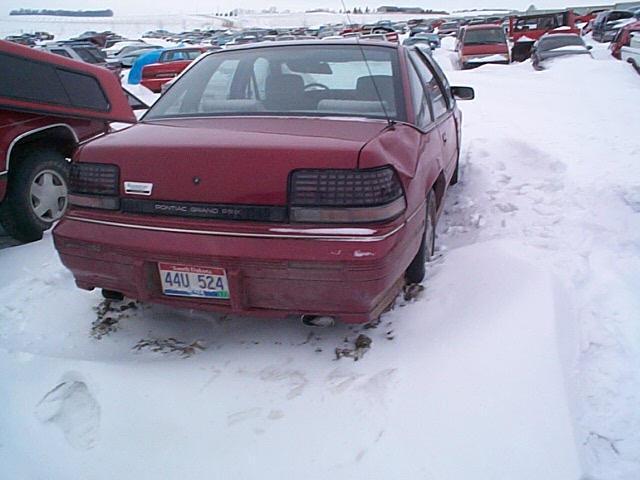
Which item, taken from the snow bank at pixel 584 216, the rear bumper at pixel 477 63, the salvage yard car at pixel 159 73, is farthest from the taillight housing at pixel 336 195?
the rear bumper at pixel 477 63

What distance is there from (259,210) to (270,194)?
8 cm

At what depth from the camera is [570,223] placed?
3578 mm

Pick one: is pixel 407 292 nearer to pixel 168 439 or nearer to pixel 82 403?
pixel 168 439

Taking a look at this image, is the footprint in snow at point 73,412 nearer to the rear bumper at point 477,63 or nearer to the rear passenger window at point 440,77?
the rear passenger window at point 440,77

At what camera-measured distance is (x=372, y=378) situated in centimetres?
234

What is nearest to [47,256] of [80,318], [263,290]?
[80,318]

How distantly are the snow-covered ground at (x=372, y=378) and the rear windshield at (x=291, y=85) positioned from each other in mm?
1089

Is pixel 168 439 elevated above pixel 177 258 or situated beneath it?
situated beneath

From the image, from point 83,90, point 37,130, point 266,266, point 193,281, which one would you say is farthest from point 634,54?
point 193,281

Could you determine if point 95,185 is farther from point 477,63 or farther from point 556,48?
point 477,63

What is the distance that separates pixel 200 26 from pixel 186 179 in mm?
80407

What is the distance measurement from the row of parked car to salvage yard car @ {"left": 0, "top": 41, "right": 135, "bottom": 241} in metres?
1.25

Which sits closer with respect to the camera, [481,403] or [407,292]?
[481,403]

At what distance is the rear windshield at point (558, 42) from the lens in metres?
15.4
